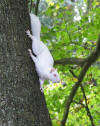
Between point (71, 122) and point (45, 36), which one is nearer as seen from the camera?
point (45, 36)

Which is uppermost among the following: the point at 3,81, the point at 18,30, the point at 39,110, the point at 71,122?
the point at 18,30

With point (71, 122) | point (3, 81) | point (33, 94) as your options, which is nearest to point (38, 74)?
point (33, 94)

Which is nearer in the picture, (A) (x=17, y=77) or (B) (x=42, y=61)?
(A) (x=17, y=77)

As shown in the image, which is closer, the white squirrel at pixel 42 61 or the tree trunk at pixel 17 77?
the tree trunk at pixel 17 77

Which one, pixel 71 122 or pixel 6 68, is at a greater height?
pixel 6 68

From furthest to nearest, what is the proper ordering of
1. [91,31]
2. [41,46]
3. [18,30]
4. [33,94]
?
[91,31], [41,46], [18,30], [33,94]

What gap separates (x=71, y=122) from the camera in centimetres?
350

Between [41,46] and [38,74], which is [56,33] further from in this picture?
[38,74]

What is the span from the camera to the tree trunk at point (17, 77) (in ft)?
4.32

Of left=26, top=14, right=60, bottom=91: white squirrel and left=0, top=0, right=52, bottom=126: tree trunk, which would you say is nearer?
left=0, top=0, right=52, bottom=126: tree trunk

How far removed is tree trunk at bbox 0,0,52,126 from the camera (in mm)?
1315

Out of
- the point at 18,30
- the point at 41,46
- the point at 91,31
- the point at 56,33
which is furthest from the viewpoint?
the point at 56,33

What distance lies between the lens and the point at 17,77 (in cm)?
143

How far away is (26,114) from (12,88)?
195 mm
